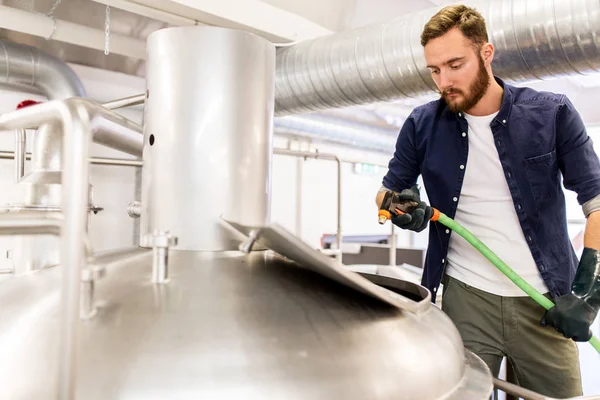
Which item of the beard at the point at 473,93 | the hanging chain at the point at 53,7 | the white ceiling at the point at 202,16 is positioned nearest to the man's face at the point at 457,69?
the beard at the point at 473,93

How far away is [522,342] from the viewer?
1030 millimetres

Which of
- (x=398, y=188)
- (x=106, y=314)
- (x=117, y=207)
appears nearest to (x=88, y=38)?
(x=117, y=207)

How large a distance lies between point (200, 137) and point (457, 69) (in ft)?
2.07

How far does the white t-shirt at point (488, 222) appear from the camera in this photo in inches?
41.1

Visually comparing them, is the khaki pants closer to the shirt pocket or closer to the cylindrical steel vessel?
the shirt pocket

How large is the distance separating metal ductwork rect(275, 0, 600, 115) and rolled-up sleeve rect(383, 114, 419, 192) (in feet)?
1.14

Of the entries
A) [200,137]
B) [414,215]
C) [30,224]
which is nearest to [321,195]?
[414,215]

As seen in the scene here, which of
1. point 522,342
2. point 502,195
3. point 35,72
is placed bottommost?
point 522,342

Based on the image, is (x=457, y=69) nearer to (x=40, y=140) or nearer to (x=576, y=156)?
(x=576, y=156)

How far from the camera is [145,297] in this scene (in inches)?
21.7

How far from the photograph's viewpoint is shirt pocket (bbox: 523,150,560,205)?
3.33ft

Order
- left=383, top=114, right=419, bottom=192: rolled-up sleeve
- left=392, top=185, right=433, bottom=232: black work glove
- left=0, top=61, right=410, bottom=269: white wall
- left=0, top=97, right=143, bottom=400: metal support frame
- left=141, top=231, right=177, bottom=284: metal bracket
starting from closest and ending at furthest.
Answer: left=0, top=97, right=143, bottom=400: metal support frame < left=141, top=231, right=177, bottom=284: metal bracket < left=392, top=185, right=433, bottom=232: black work glove < left=383, top=114, right=419, bottom=192: rolled-up sleeve < left=0, top=61, right=410, bottom=269: white wall

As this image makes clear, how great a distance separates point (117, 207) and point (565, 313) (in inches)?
92.3

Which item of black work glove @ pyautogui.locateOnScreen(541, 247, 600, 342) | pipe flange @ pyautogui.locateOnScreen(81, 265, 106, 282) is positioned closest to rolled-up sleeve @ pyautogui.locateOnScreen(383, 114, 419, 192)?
black work glove @ pyautogui.locateOnScreen(541, 247, 600, 342)
